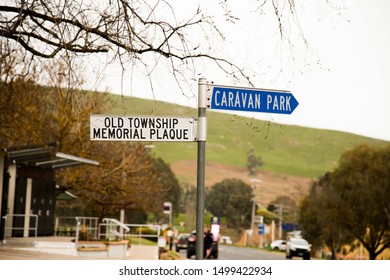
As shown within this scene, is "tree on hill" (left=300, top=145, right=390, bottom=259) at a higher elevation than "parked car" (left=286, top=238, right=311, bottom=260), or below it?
higher

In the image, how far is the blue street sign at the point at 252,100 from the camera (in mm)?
7434

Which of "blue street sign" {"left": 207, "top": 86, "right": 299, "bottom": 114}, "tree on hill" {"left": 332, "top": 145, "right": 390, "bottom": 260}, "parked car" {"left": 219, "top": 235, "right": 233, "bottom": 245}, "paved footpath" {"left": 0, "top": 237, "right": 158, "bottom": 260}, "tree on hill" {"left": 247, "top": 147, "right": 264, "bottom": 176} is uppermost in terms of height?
"tree on hill" {"left": 247, "top": 147, "right": 264, "bottom": 176}

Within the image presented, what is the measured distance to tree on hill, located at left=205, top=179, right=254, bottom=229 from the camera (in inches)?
3728

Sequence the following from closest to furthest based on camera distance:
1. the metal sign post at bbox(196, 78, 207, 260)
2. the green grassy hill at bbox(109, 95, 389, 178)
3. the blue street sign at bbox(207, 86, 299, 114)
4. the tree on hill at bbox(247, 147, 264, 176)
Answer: the metal sign post at bbox(196, 78, 207, 260), the blue street sign at bbox(207, 86, 299, 114), the tree on hill at bbox(247, 147, 264, 176), the green grassy hill at bbox(109, 95, 389, 178)

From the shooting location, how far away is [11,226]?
86.3 ft

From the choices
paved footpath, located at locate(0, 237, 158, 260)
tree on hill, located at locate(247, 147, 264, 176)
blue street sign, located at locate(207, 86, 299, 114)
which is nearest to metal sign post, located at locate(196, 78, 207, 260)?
blue street sign, located at locate(207, 86, 299, 114)

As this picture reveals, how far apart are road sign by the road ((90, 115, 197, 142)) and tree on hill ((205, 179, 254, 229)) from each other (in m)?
85.5

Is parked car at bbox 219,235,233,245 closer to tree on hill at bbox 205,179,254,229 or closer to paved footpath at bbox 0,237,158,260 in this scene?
tree on hill at bbox 205,179,254,229

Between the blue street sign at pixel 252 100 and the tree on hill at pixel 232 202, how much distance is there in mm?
85293

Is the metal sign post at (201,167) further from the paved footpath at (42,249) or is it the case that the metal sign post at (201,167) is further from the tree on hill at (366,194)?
the tree on hill at (366,194)

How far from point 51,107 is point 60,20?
3315 centimetres

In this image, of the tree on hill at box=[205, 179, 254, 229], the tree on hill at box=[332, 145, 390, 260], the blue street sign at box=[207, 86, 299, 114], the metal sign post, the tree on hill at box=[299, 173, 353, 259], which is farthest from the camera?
the tree on hill at box=[205, 179, 254, 229]

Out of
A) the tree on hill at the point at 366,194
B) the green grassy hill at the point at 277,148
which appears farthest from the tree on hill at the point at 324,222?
the green grassy hill at the point at 277,148
